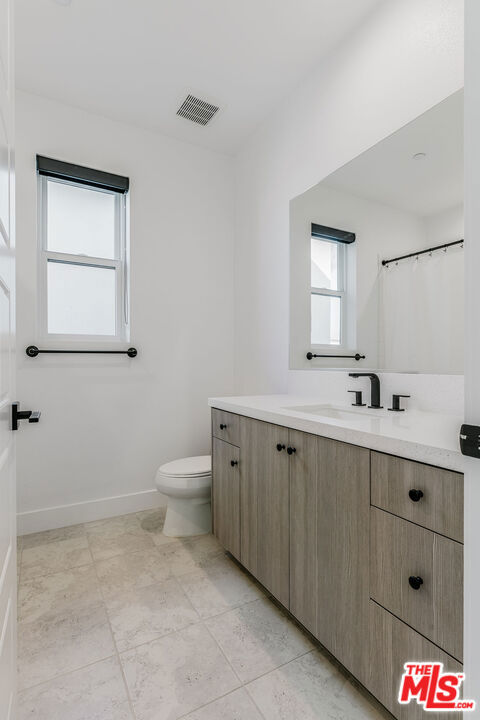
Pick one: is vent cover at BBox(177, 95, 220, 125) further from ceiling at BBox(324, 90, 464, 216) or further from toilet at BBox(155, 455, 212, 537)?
toilet at BBox(155, 455, 212, 537)

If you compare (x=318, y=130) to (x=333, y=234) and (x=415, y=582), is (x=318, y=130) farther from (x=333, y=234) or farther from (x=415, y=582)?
(x=415, y=582)

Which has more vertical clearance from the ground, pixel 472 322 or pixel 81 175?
pixel 81 175

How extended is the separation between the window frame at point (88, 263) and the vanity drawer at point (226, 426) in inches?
41.6

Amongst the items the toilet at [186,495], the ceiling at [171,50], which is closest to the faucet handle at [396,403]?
the toilet at [186,495]

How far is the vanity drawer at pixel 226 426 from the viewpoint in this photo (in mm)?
1808

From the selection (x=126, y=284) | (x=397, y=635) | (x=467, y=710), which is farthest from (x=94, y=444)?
(x=467, y=710)

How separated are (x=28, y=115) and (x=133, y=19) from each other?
94cm

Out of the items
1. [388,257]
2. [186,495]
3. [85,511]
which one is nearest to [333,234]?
[388,257]

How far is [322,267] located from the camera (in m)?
2.11

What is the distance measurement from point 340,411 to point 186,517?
1204 mm

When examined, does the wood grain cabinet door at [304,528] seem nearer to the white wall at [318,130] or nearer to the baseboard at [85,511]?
the white wall at [318,130]

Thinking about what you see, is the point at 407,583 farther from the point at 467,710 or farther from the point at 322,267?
→ the point at 322,267

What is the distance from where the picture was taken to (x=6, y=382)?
861mm

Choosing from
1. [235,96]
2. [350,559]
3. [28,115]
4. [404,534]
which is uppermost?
[235,96]
